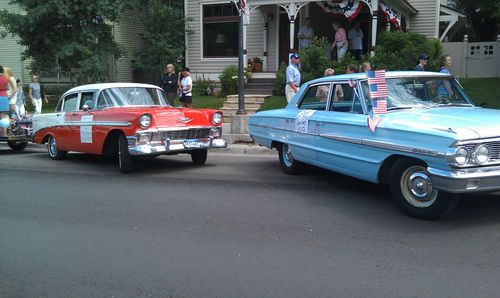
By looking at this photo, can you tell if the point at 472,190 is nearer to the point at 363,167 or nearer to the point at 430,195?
the point at 430,195

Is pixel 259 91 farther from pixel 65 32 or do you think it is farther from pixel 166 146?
pixel 166 146

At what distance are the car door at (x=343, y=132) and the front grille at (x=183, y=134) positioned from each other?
2.60 m

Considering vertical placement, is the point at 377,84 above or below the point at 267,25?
below

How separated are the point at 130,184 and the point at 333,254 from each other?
433 centimetres

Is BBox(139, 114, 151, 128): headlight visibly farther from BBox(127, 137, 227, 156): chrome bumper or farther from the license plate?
the license plate

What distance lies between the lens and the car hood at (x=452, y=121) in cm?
518

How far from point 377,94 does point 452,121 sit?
42.8 inches

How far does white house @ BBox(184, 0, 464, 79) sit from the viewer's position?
66.2ft

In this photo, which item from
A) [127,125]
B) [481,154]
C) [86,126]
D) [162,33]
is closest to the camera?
[481,154]

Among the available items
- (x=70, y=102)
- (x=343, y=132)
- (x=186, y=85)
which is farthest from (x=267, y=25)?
(x=343, y=132)

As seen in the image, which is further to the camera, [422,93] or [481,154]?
[422,93]

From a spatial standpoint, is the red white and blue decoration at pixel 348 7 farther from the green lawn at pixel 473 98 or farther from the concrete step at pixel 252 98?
the concrete step at pixel 252 98

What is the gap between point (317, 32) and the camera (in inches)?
852

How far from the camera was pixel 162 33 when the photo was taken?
2280 centimetres
